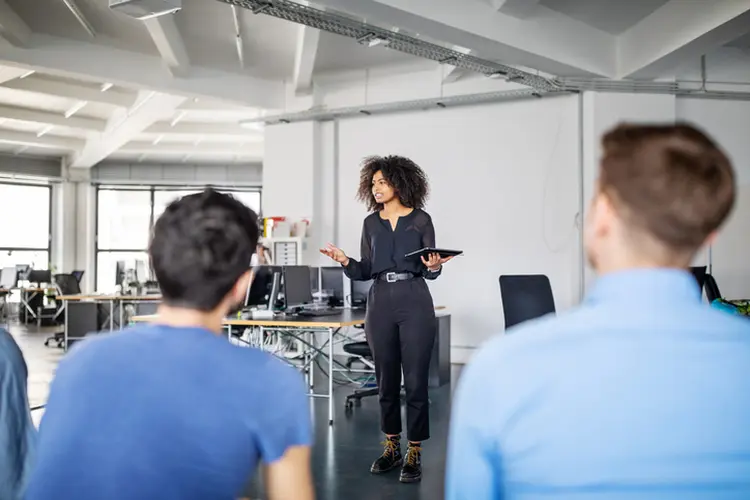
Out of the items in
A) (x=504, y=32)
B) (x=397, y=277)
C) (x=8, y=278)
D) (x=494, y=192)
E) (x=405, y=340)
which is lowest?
(x=405, y=340)

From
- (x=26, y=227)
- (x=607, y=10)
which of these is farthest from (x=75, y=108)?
(x=607, y=10)

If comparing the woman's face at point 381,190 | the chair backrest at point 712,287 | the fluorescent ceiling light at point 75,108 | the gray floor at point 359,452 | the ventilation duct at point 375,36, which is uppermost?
the fluorescent ceiling light at point 75,108

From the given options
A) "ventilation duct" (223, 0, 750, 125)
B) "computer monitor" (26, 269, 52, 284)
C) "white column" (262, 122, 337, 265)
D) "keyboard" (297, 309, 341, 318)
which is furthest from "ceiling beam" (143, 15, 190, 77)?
"computer monitor" (26, 269, 52, 284)

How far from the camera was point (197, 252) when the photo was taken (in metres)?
1.09

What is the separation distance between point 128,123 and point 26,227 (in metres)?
5.47

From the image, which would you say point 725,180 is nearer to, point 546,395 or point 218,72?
point 546,395

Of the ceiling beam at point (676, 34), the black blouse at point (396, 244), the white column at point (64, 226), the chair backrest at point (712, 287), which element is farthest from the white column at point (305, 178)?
the white column at point (64, 226)

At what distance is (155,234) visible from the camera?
1120 mm

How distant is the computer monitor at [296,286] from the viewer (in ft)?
19.2

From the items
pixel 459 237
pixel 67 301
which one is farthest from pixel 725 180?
pixel 67 301

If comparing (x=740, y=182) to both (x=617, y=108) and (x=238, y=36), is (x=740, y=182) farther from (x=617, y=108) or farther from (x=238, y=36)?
(x=238, y=36)

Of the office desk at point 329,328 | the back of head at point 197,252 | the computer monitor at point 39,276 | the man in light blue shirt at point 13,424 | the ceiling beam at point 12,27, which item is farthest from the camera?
the computer monitor at point 39,276

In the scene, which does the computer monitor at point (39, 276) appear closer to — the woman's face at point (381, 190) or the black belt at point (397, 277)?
the woman's face at point (381, 190)

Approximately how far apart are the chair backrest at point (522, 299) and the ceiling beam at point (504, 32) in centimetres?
247
